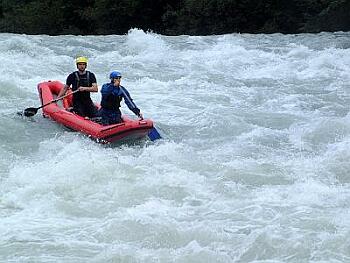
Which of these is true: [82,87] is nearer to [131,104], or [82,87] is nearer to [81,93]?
[81,93]

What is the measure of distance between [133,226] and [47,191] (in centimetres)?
123

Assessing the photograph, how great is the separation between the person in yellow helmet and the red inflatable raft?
0.72ft

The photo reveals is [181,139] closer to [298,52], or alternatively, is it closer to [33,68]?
[33,68]

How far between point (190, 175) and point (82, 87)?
260 cm

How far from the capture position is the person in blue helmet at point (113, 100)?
8.34 m

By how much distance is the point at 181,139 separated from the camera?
8.95 m

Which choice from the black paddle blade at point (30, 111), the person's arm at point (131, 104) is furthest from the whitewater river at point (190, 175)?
the person's arm at point (131, 104)

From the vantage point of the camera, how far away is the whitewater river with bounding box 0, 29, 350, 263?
5461 millimetres

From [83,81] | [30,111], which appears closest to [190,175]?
[83,81]

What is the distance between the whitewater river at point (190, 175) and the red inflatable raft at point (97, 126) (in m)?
0.14

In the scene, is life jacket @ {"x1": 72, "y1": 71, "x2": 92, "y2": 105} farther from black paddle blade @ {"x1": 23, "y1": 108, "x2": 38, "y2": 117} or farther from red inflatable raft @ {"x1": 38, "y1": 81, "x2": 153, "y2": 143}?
black paddle blade @ {"x1": 23, "y1": 108, "x2": 38, "y2": 117}

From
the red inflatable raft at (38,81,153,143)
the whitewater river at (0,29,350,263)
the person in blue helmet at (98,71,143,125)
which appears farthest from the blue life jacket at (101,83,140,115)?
the whitewater river at (0,29,350,263)

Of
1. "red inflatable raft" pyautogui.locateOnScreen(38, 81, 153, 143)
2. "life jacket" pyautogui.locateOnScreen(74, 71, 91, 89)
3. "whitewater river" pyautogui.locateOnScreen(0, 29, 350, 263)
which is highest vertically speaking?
"life jacket" pyautogui.locateOnScreen(74, 71, 91, 89)

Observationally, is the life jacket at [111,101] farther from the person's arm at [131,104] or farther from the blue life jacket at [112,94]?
the person's arm at [131,104]
